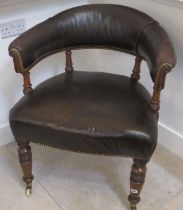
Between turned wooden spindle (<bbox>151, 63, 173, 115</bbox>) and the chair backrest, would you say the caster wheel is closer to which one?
the chair backrest

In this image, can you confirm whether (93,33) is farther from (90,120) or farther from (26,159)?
(26,159)

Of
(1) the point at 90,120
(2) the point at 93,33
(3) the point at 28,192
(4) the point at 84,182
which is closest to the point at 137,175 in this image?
(1) the point at 90,120

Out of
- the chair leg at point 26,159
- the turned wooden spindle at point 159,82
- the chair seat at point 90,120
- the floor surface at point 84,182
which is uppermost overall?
the turned wooden spindle at point 159,82

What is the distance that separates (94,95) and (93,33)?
328 millimetres

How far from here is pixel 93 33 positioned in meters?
1.55

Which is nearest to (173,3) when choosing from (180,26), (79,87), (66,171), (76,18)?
(180,26)

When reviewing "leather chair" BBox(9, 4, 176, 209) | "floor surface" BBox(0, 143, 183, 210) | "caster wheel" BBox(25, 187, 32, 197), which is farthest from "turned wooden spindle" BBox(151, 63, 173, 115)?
"caster wheel" BBox(25, 187, 32, 197)

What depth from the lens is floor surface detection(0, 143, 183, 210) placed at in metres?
1.51

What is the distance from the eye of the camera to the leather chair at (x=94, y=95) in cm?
124

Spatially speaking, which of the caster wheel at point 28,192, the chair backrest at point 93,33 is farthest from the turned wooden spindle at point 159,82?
the caster wheel at point 28,192

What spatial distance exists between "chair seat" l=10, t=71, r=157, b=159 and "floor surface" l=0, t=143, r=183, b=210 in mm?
354

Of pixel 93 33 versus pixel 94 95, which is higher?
pixel 93 33

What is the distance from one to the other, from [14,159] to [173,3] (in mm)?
1144

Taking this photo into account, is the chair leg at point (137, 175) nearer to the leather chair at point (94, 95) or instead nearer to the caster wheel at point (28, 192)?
the leather chair at point (94, 95)
